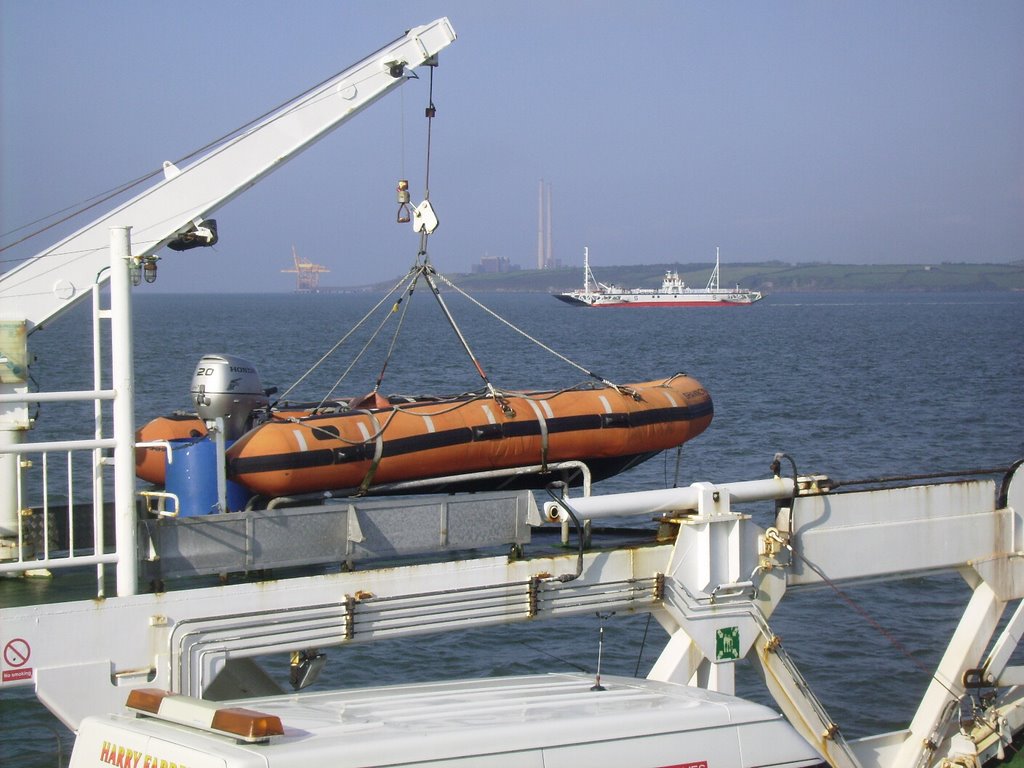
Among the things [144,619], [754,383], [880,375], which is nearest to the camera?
[144,619]

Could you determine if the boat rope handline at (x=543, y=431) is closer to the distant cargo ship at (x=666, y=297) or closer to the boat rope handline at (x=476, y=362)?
the boat rope handline at (x=476, y=362)

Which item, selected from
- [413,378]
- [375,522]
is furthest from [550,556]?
[413,378]

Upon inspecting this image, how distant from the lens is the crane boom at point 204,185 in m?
6.52

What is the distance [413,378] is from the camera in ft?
146

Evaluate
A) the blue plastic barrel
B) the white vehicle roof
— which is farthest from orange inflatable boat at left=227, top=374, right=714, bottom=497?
the white vehicle roof

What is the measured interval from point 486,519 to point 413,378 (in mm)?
38049

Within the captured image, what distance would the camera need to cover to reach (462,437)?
820 centimetres

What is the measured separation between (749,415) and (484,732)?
97.6 ft

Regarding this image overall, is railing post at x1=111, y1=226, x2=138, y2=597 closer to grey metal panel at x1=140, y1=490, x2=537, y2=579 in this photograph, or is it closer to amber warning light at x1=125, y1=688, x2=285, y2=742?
grey metal panel at x1=140, y1=490, x2=537, y2=579

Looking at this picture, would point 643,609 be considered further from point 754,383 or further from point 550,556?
point 754,383

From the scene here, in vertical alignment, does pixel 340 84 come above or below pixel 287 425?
above

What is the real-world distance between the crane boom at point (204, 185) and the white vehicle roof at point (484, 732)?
2566mm

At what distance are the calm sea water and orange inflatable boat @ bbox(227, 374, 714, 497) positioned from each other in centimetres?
55

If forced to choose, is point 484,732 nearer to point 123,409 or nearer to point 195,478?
point 123,409
